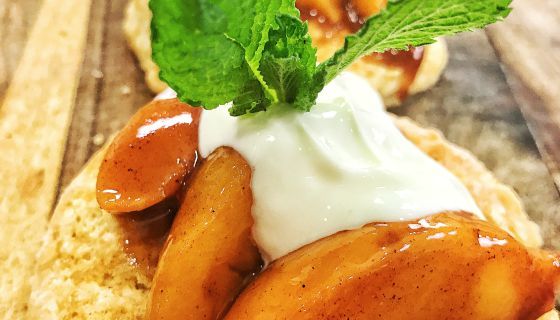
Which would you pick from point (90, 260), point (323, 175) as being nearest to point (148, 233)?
point (90, 260)

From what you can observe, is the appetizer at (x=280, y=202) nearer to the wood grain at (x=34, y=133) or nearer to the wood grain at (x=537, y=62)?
Answer: the wood grain at (x=34, y=133)

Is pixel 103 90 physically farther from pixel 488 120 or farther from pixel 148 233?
pixel 488 120

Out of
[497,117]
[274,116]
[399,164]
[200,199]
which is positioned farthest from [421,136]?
[200,199]

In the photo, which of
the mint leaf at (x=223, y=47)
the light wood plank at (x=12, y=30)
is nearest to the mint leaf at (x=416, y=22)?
the mint leaf at (x=223, y=47)

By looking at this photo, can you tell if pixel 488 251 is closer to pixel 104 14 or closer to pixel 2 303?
pixel 2 303

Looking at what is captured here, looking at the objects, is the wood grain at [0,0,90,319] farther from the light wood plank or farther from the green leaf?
the green leaf

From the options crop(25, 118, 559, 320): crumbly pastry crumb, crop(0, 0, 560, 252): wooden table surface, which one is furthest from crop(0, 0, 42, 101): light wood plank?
crop(25, 118, 559, 320): crumbly pastry crumb
